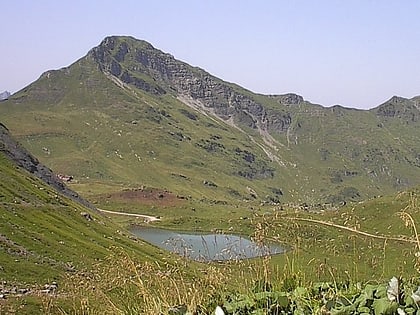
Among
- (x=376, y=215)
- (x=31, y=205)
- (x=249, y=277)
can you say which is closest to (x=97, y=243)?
(x=31, y=205)

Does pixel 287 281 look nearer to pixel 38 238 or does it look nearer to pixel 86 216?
pixel 38 238

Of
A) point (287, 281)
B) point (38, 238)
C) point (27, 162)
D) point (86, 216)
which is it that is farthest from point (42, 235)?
point (287, 281)

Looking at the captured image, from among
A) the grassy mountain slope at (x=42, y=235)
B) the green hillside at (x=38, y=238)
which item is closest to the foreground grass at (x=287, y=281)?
the green hillside at (x=38, y=238)

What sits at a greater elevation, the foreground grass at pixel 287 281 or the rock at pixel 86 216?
the foreground grass at pixel 287 281

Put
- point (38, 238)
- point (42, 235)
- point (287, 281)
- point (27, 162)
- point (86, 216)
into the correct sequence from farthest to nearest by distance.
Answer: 1. point (27, 162)
2. point (86, 216)
3. point (42, 235)
4. point (38, 238)
5. point (287, 281)

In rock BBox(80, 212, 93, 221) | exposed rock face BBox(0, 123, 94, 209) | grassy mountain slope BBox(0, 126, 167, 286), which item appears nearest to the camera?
grassy mountain slope BBox(0, 126, 167, 286)

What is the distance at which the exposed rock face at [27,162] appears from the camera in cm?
11100

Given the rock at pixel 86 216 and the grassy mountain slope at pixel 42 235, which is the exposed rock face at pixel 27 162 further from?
the rock at pixel 86 216

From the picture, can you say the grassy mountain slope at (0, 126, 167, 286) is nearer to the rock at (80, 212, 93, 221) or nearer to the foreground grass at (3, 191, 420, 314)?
the rock at (80, 212, 93, 221)

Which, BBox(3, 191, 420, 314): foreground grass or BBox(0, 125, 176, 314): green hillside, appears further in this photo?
BBox(0, 125, 176, 314): green hillside

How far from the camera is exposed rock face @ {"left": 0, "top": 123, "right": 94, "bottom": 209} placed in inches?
4370

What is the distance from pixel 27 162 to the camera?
114 m

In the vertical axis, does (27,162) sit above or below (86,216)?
above

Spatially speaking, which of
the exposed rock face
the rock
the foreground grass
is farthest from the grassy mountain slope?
the foreground grass
